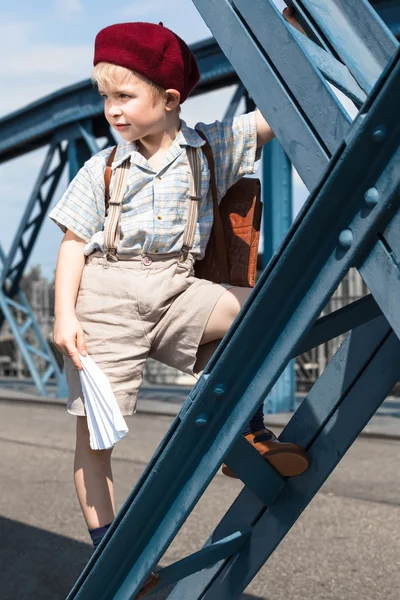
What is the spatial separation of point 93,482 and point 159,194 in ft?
2.43

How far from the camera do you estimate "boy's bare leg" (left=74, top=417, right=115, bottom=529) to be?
2.17 meters

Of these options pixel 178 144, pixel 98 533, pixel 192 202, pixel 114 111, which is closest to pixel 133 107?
pixel 114 111

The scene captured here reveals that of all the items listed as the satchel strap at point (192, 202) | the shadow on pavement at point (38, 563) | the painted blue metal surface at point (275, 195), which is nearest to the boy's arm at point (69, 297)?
the satchel strap at point (192, 202)

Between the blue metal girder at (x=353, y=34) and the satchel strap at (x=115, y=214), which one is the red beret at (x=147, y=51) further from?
the blue metal girder at (x=353, y=34)

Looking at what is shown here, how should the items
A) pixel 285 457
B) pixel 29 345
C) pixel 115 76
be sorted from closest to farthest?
pixel 285 457 < pixel 115 76 < pixel 29 345

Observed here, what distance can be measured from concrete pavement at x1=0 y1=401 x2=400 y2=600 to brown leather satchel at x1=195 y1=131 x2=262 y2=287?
1.49m

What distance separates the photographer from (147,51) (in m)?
2.02

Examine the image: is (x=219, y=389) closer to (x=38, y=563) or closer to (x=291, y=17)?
(x=291, y=17)

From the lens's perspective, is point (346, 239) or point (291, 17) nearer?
point (346, 239)

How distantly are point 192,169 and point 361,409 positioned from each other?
727 mm

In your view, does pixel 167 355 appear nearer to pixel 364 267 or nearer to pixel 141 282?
pixel 141 282

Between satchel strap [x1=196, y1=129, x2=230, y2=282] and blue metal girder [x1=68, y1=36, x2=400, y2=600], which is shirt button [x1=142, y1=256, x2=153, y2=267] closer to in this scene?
satchel strap [x1=196, y1=129, x2=230, y2=282]

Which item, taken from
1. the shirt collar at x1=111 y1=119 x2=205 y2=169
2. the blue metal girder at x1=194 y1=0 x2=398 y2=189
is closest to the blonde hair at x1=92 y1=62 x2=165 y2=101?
the shirt collar at x1=111 y1=119 x2=205 y2=169

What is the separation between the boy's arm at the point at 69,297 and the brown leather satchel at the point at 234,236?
1.03 ft
